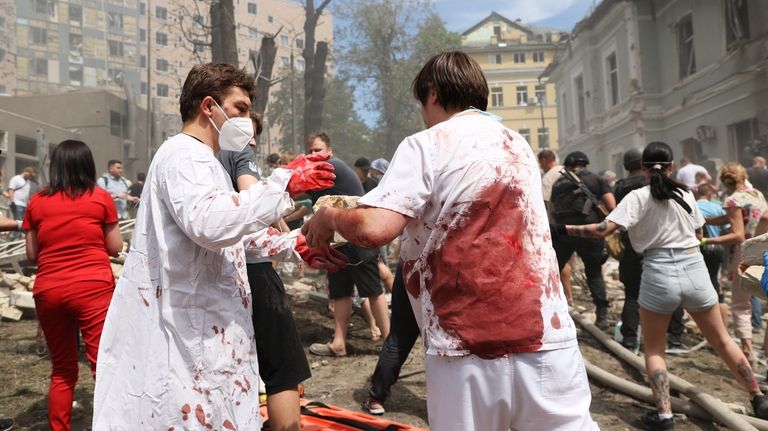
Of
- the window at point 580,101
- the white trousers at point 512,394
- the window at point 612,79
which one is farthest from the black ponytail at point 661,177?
the window at point 580,101

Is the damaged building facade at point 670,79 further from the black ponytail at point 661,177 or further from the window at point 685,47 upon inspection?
the black ponytail at point 661,177

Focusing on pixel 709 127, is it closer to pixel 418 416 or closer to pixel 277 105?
pixel 418 416

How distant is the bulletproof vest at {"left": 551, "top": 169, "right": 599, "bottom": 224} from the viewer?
20.5ft

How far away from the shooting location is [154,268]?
6.54ft

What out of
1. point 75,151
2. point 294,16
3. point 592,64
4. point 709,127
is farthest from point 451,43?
point 75,151

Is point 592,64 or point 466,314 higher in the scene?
point 592,64

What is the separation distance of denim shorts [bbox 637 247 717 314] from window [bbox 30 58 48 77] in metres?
22.8

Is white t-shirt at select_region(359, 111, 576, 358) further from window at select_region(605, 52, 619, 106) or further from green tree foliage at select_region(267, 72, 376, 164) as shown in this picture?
green tree foliage at select_region(267, 72, 376, 164)

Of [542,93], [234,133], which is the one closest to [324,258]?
[234,133]

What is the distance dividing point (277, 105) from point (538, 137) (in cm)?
2520

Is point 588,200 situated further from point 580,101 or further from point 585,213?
point 580,101

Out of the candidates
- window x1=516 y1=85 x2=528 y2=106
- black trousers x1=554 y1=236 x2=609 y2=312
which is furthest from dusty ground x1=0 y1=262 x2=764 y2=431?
window x1=516 y1=85 x2=528 y2=106

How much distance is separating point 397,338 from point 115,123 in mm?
22557

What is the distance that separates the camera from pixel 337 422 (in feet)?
10.7
